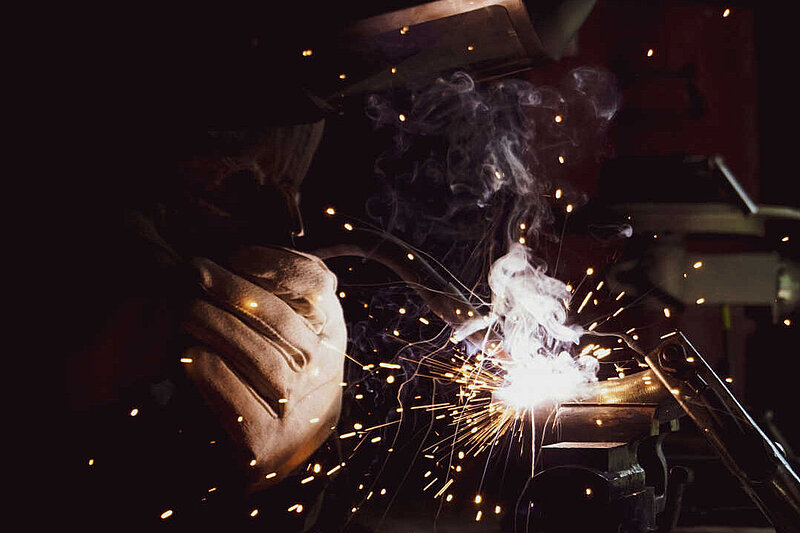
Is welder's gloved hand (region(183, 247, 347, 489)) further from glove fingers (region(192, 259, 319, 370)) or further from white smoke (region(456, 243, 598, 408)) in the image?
white smoke (region(456, 243, 598, 408))

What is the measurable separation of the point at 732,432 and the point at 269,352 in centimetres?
145

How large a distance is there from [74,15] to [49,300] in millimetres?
1315

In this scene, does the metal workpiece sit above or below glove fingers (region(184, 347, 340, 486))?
above

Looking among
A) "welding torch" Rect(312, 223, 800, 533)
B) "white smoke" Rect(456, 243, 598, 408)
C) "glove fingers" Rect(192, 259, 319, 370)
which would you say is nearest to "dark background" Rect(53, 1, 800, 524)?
"glove fingers" Rect(192, 259, 319, 370)

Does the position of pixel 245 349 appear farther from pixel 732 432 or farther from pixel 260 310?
pixel 732 432

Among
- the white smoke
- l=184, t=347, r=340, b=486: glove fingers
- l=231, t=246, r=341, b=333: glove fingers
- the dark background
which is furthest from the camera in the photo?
the dark background

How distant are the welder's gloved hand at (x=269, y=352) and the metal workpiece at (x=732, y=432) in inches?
48.3

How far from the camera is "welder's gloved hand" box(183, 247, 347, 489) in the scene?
7.19 feet

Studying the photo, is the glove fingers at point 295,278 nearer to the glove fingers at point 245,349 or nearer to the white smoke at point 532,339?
the glove fingers at point 245,349

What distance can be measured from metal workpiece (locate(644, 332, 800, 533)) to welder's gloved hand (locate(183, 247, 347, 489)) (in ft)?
4.03

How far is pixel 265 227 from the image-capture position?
2.82 meters

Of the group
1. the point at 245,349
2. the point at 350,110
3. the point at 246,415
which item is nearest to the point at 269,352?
the point at 245,349

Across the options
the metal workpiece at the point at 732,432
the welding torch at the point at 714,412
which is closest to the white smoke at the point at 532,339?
the welding torch at the point at 714,412

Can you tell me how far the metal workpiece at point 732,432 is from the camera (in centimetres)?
142
